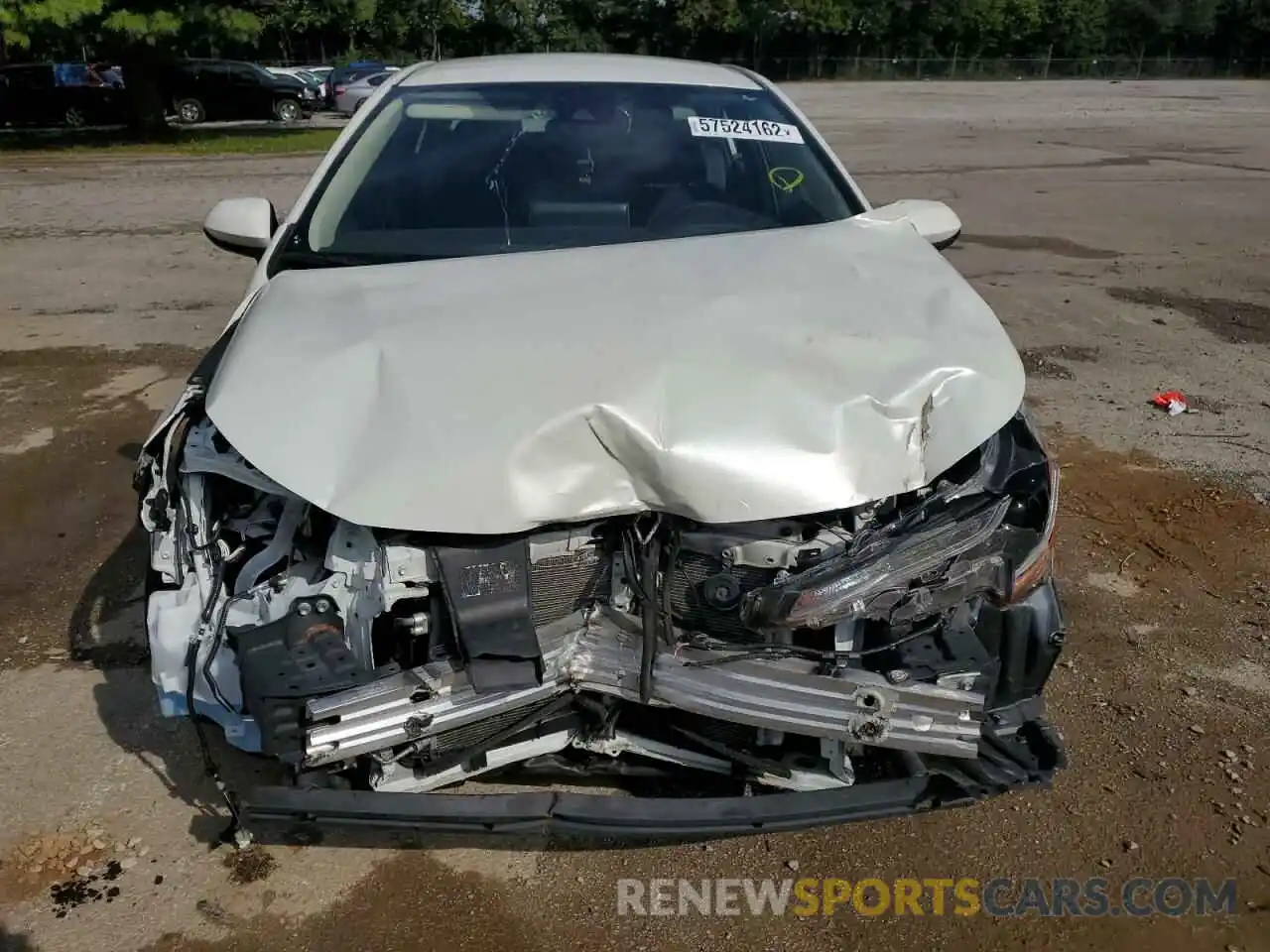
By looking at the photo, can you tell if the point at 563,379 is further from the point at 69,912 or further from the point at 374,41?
the point at 374,41

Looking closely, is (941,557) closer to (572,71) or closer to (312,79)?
(572,71)

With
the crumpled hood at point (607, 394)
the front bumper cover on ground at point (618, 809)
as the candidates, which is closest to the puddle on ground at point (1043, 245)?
the crumpled hood at point (607, 394)

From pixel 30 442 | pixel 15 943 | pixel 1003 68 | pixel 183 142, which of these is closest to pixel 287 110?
pixel 183 142

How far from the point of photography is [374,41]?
47.3 metres

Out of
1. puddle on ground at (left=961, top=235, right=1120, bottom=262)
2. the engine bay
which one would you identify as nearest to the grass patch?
puddle on ground at (left=961, top=235, right=1120, bottom=262)

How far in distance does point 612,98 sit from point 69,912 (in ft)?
9.85

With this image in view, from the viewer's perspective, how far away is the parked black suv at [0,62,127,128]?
21.2 meters

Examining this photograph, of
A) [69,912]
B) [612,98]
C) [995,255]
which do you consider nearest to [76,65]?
[995,255]

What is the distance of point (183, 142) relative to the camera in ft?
60.4

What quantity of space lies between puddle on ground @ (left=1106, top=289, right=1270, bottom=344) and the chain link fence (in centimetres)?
4965

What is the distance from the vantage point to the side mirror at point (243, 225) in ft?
11.4

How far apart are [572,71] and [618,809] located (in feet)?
9.25

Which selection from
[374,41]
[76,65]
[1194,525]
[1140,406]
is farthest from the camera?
[374,41]

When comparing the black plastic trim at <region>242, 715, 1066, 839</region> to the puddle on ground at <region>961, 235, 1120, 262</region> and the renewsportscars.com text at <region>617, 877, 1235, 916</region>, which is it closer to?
the renewsportscars.com text at <region>617, 877, 1235, 916</region>
